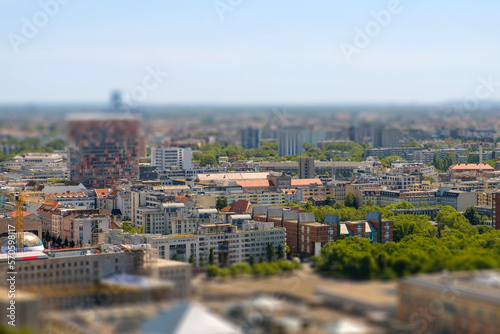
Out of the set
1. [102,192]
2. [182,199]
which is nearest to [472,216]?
[182,199]

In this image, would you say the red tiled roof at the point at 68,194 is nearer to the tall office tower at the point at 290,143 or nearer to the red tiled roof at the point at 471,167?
the tall office tower at the point at 290,143

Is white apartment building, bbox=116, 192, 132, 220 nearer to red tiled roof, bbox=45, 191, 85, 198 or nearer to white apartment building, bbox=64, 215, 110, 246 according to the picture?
red tiled roof, bbox=45, 191, 85, 198

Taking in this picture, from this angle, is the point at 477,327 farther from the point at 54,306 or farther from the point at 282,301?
the point at 54,306

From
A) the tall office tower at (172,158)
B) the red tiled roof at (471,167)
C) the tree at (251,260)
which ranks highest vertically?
the tall office tower at (172,158)

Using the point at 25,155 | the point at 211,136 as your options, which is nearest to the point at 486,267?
the point at 25,155

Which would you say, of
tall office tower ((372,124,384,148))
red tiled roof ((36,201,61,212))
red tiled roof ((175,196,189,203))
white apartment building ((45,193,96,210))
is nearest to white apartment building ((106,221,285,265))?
red tiled roof ((36,201,61,212))

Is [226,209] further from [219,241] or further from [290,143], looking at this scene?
[290,143]

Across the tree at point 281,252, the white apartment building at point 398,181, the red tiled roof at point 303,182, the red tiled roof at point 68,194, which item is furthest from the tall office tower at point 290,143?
the tree at point 281,252
